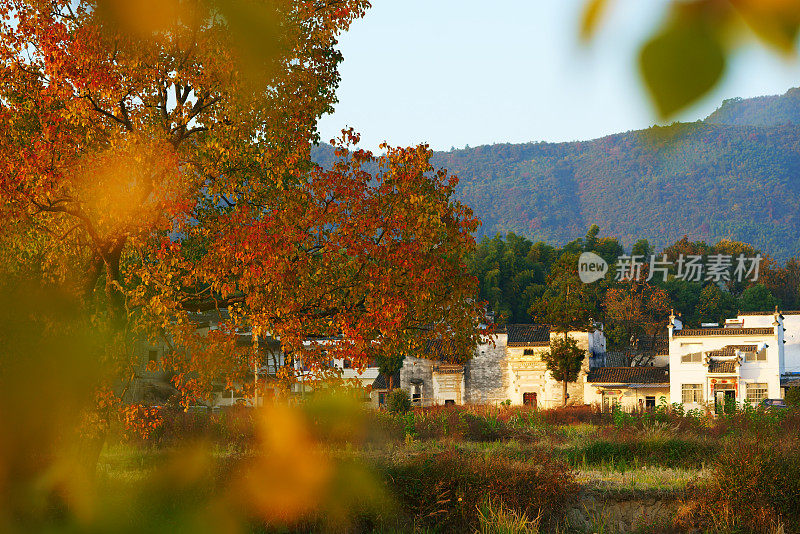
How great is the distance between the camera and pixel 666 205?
121 centimetres

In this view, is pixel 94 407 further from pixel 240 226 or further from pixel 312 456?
pixel 312 456

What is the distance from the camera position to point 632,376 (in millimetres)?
53375

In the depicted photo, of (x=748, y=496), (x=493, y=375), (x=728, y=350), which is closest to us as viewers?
(x=748, y=496)

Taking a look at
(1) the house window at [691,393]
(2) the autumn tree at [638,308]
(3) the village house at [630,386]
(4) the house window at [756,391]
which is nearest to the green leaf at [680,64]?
(3) the village house at [630,386]

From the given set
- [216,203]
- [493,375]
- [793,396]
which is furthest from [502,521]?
[493,375]

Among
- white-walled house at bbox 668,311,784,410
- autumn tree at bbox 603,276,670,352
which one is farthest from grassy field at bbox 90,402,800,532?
autumn tree at bbox 603,276,670,352

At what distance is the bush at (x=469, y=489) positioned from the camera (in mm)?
12859

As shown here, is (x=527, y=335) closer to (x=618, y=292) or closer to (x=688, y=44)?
(x=618, y=292)

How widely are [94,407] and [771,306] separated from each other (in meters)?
73.9

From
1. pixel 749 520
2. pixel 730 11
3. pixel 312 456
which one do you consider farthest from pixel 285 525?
pixel 730 11

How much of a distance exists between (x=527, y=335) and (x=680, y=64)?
60256mm

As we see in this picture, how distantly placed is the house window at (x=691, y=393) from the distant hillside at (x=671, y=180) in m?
53.6

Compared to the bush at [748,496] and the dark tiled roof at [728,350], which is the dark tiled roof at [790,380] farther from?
the bush at [748,496]

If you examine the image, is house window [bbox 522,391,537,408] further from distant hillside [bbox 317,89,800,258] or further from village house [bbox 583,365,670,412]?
distant hillside [bbox 317,89,800,258]
